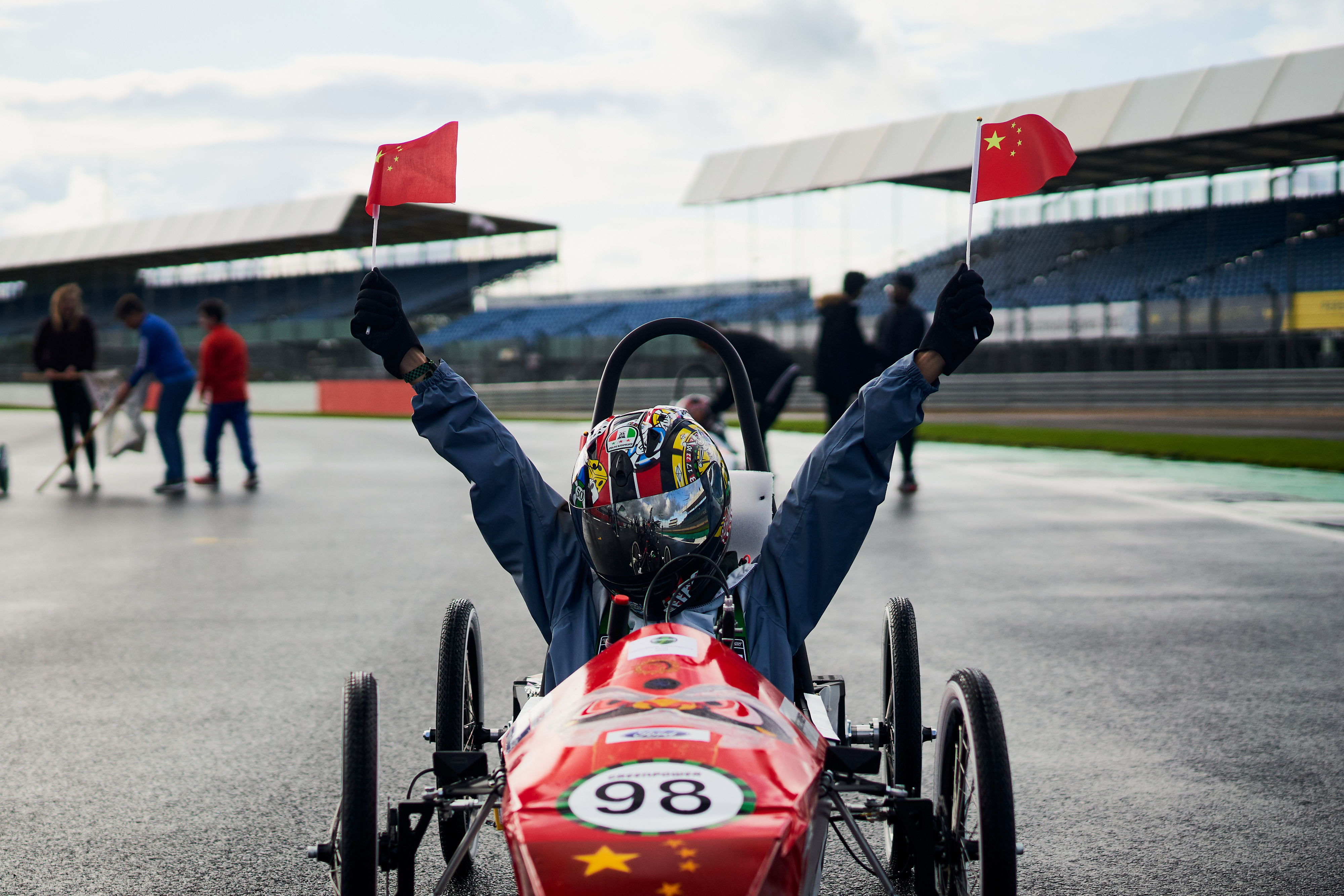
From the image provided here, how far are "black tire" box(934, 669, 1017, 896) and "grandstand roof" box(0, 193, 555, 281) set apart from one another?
40.5 meters

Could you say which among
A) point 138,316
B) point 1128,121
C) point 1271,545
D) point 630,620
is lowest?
point 1271,545

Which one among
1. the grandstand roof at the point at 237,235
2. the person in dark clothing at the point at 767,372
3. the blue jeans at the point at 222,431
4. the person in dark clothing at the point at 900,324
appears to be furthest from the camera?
the grandstand roof at the point at 237,235

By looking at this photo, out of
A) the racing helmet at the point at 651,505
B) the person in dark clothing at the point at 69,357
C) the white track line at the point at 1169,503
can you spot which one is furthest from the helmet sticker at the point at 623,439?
the person in dark clothing at the point at 69,357

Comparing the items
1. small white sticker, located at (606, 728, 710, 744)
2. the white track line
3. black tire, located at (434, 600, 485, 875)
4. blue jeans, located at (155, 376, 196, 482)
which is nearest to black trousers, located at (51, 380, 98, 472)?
blue jeans, located at (155, 376, 196, 482)

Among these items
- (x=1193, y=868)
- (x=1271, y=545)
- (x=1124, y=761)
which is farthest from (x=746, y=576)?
(x=1271, y=545)

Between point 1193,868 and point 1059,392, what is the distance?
26.5 m

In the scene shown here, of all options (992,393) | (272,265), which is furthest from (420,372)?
(272,265)

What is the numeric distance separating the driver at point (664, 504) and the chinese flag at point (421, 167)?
1.37 ft

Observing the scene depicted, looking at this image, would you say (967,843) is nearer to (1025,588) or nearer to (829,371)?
(1025,588)

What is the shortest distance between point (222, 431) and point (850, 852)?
1091cm

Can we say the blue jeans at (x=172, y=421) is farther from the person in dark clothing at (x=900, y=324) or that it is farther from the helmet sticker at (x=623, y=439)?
the helmet sticker at (x=623, y=439)

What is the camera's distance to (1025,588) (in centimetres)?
659

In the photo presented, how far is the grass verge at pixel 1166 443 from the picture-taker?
13547 millimetres

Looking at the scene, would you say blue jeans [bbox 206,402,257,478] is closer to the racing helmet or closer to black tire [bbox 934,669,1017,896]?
the racing helmet
